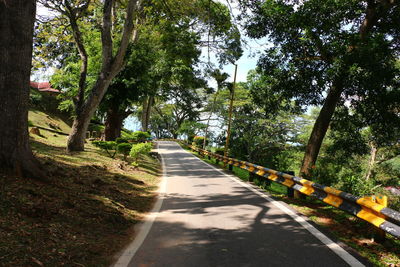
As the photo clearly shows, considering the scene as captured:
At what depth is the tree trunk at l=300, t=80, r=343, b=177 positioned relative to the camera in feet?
30.7

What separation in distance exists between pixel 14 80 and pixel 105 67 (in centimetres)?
715

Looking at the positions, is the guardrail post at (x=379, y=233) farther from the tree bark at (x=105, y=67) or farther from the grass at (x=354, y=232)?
the tree bark at (x=105, y=67)

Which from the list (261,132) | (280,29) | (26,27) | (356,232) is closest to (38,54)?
(26,27)

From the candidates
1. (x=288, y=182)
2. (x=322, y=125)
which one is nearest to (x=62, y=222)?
(x=288, y=182)

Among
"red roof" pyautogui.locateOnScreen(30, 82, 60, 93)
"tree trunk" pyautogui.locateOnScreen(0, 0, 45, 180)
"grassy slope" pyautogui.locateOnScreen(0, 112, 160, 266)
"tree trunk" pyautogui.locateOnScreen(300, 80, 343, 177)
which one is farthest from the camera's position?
"red roof" pyautogui.locateOnScreen(30, 82, 60, 93)

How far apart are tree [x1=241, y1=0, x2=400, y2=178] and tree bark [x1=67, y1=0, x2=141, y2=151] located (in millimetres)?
4739

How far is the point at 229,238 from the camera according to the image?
15.6 feet

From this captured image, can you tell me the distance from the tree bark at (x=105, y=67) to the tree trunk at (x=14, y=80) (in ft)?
20.1

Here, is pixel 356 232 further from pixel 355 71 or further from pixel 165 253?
pixel 355 71

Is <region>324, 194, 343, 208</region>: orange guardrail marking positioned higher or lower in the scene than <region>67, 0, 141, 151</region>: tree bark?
lower

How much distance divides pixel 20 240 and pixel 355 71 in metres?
8.58

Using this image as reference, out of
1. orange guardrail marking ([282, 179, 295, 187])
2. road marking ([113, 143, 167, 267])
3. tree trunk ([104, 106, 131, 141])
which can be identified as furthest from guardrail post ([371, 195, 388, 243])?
tree trunk ([104, 106, 131, 141])

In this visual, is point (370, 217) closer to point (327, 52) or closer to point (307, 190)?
point (307, 190)

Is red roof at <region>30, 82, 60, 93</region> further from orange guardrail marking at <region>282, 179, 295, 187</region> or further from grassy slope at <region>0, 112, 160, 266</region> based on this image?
orange guardrail marking at <region>282, 179, 295, 187</region>
